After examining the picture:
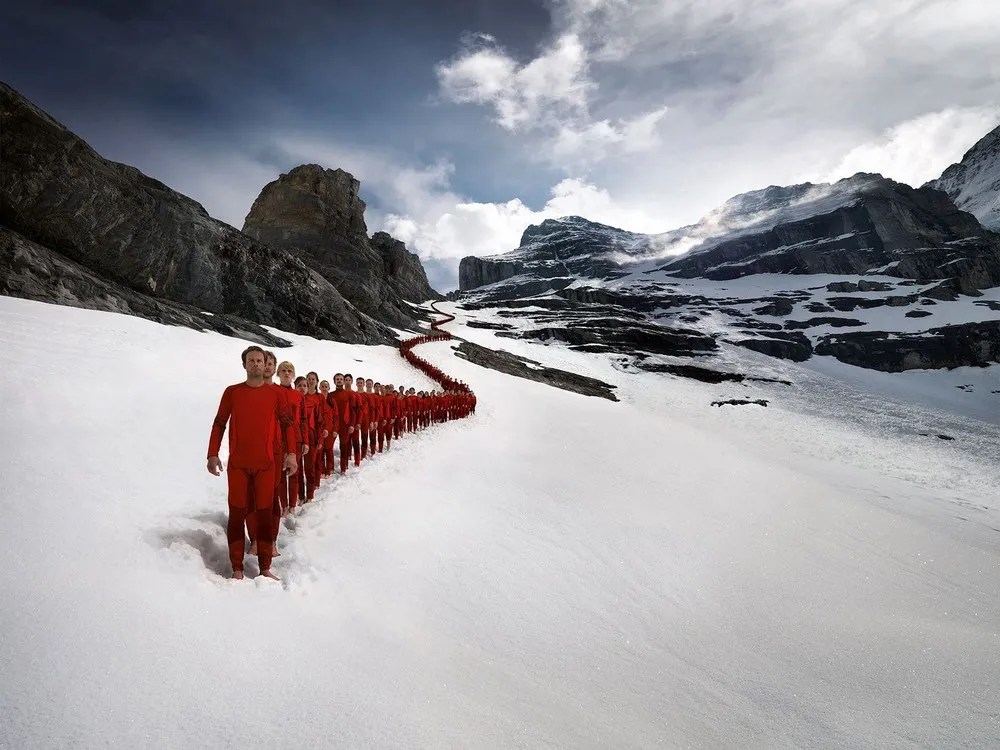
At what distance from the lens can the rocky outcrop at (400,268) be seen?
292 ft

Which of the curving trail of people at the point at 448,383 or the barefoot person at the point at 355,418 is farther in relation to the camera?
the curving trail of people at the point at 448,383

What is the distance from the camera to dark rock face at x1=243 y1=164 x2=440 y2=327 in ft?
212

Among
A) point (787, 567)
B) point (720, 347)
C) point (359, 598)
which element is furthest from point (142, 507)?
point (720, 347)

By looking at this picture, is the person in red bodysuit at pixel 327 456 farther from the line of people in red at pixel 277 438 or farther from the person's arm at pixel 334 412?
the person's arm at pixel 334 412

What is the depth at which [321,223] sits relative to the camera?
2803 inches

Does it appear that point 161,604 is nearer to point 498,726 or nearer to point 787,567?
point 498,726

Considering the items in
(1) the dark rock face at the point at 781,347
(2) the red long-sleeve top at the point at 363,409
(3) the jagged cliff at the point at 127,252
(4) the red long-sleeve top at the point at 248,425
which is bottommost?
(2) the red long-sleeve top at the point at 363,409

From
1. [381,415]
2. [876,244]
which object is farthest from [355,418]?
[876,244]

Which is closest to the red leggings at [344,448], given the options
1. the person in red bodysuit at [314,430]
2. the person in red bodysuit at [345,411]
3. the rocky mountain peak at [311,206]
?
the person in red bodysuit at [345,411]

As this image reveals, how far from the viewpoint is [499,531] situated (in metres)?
6.05

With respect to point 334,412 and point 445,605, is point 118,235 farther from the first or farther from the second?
point 445,605

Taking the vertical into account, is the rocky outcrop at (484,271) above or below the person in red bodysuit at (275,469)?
above

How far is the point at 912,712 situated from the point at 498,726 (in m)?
3.11

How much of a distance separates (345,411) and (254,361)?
4.49 metres
